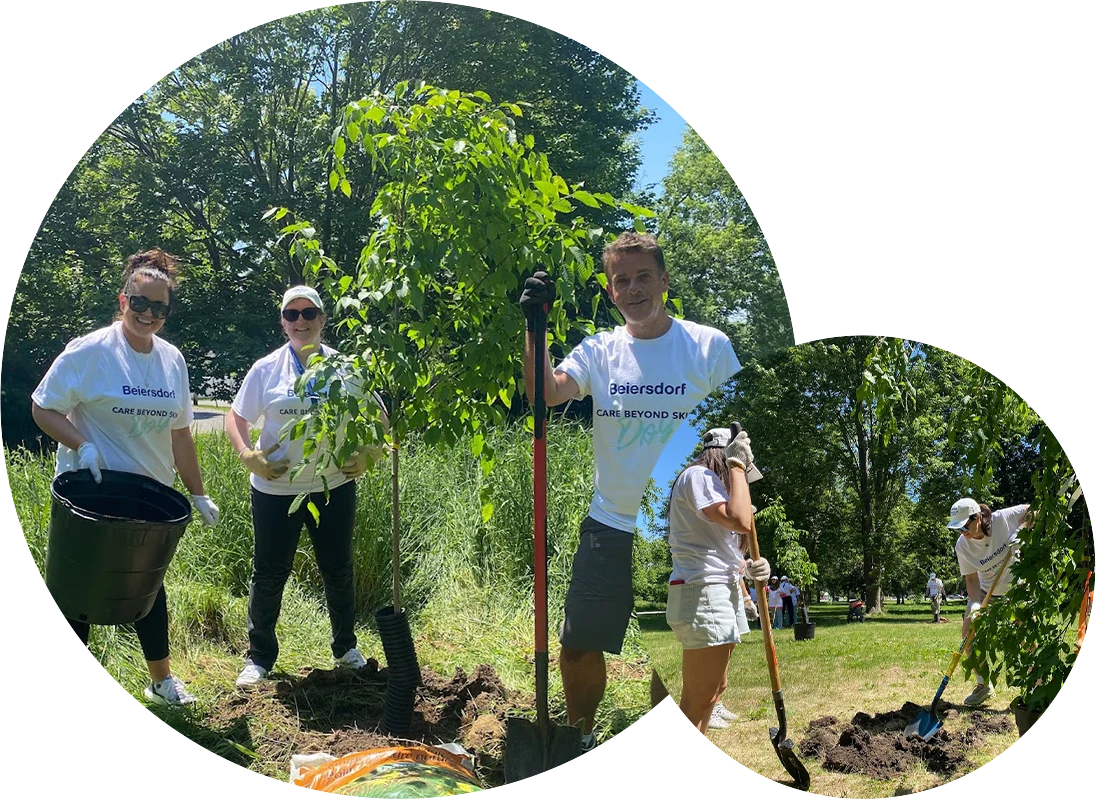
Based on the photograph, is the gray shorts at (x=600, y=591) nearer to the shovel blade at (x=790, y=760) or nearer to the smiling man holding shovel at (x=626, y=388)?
the smiling man holding shovel at (x=626, y=388)

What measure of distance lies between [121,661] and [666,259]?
9.53 ft

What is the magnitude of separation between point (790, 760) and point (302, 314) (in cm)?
264

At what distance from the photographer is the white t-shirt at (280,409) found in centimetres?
495

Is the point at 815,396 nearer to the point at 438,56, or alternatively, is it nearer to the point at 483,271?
the point at 483,271

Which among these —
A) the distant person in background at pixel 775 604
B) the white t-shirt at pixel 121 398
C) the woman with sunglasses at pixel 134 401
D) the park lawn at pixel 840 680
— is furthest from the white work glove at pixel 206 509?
the distant person in background at pixel 775 604

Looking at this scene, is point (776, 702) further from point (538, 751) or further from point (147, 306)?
point (147, 306)

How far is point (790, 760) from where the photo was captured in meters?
4.80

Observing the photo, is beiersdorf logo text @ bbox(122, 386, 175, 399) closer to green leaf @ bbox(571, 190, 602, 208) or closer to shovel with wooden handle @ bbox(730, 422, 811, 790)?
green leaf @ bbox(571, 190, 602, 208)

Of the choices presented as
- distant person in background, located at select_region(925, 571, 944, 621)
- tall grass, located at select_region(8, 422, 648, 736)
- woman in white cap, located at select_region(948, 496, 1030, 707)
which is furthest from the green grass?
woman in white cap, located at select_region(948, 496, 1030, 707)

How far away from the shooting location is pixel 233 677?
5.13 m

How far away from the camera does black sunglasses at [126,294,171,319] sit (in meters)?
5.13

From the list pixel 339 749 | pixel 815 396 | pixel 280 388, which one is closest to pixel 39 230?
pixel 280 388

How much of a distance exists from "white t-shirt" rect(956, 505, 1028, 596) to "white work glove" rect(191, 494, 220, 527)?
3.07m

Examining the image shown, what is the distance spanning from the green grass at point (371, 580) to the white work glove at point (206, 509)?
3 centimetres
